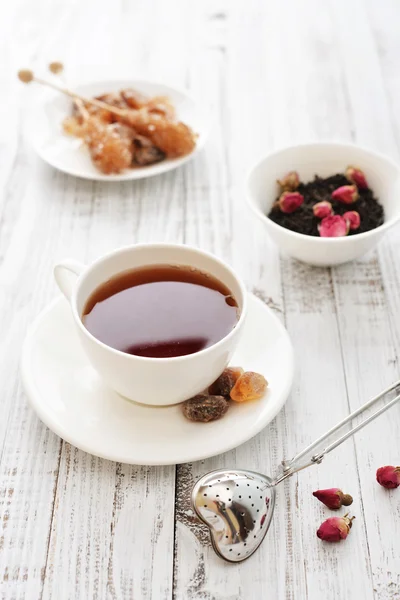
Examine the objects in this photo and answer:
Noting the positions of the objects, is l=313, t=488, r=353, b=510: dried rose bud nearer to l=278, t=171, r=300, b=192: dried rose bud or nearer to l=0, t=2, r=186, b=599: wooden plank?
l=0, t=2, r=186, b=599: wooden plank

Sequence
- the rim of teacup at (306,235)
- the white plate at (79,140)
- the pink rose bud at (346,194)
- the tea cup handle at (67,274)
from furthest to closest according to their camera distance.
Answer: the white plate at (79,140)
the pink rose bud at (346,194)
the rim of teacup at (306,235)
the tea cup handle at (67,274)

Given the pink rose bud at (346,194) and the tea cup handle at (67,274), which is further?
the pink rose bud at (346,194)

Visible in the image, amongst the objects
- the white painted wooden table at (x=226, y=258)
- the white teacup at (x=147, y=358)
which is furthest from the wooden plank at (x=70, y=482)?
the white teacup at (x=147, y=358)

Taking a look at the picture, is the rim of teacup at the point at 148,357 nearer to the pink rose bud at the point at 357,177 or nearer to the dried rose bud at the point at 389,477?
the dried rose bud at the point at 389,477

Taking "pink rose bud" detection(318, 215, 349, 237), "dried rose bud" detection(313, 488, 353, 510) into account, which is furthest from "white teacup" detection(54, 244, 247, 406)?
"pink rose bud" detection(318, 215, 349, 237)

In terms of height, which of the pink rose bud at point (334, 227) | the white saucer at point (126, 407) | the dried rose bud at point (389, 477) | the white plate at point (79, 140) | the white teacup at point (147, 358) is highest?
the white teacup at point (147, 358)

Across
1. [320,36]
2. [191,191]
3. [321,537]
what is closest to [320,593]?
[321,537]

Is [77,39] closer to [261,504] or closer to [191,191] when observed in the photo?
[191,191]
